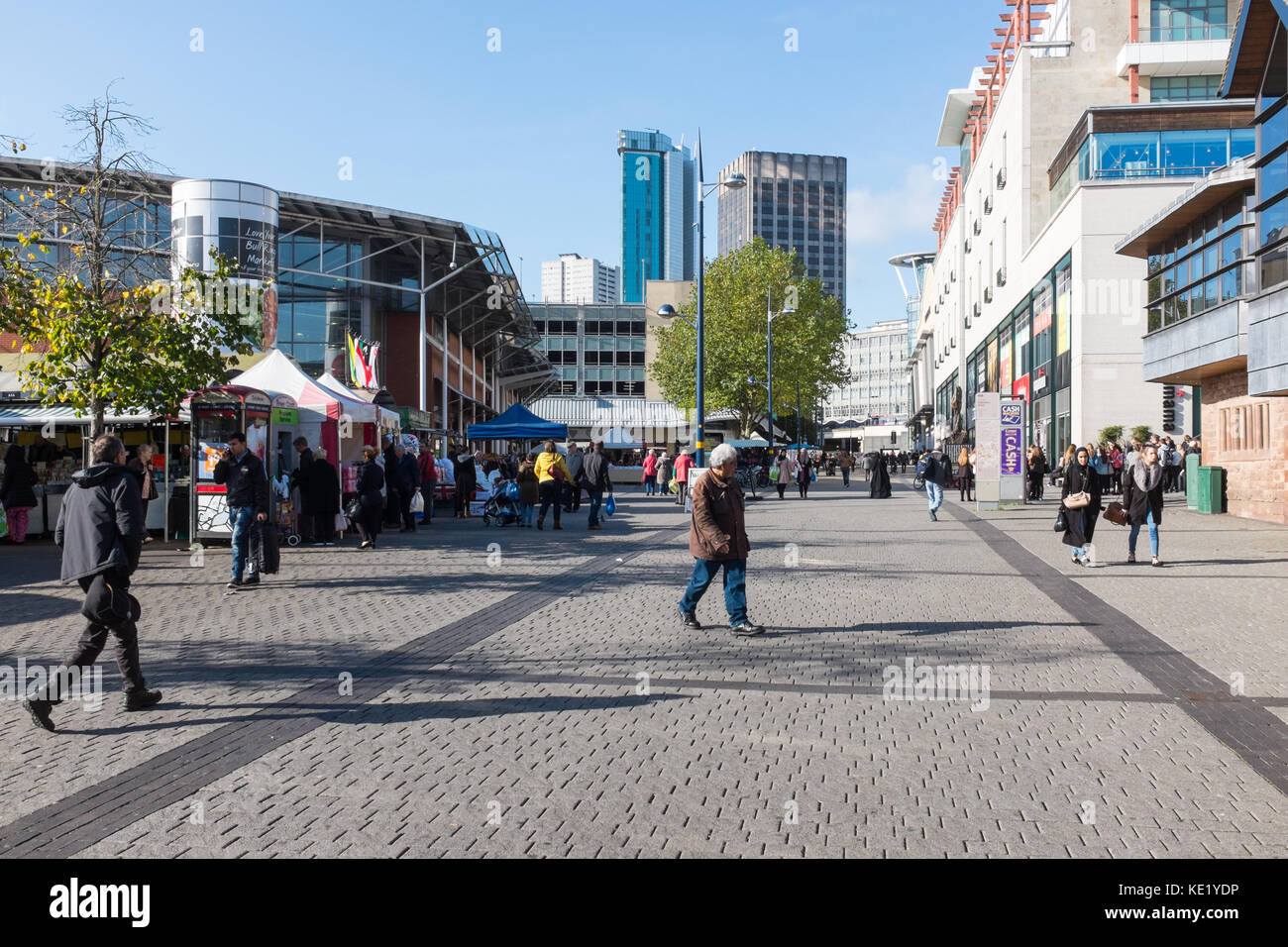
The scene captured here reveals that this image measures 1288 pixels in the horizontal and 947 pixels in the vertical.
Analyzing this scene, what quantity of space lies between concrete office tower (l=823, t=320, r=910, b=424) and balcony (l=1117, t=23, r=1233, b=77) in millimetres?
122462

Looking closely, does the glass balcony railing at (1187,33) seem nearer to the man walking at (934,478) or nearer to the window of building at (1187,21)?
the window of building at (1187,21)

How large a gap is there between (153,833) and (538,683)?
10.6 feet

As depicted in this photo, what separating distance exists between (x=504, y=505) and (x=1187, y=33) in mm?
34497

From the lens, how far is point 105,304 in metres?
15.2

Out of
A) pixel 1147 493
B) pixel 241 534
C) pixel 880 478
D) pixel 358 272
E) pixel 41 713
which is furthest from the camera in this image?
pixel 358 272

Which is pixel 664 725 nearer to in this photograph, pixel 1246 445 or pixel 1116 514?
pixel 1116 514

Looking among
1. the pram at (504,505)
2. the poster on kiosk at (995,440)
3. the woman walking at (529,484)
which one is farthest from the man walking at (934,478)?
the pram at (504,505)

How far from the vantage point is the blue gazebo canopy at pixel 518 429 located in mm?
30938

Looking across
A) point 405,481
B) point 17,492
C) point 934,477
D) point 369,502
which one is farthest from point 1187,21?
point 17,492

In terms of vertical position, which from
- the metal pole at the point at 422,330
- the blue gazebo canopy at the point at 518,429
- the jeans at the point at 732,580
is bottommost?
the jeans at the point at 732,580

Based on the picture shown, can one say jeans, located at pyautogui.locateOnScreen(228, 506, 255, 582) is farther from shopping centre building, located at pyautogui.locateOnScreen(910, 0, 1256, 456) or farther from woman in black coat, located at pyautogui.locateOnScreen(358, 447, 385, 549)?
shopping centre building, located at pyautogui.locateOnScreen(910, 0, 1256, 456)

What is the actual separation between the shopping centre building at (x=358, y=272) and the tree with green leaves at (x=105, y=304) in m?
11.0

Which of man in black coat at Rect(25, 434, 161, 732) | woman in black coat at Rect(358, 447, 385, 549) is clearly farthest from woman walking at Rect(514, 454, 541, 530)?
man in black coat at Rect(25, 434, 161, 732)
